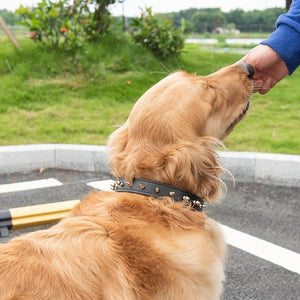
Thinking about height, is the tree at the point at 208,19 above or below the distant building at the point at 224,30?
above

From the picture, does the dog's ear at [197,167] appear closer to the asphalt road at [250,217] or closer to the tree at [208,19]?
the asphalt road at [250,217]

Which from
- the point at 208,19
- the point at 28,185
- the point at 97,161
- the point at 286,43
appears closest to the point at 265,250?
the point at 286,43

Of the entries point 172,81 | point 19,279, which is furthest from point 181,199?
point 19,279

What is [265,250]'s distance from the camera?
11.9 feet

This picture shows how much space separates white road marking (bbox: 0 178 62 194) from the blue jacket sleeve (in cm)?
298

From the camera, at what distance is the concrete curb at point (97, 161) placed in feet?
16.4

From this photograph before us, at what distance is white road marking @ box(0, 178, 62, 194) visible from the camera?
4887 millimetres

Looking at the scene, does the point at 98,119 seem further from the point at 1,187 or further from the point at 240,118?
the point at 240,118

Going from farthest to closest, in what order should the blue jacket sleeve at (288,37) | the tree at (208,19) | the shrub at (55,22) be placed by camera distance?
the tree at (208,19)
the shrub at (55,22)
the blue jacket sleeve at (288,37)

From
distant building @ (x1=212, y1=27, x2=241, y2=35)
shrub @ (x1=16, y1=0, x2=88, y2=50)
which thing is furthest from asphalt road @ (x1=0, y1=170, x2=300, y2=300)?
distant building @ (x1=212, y1=27, x2=241, y2=35)

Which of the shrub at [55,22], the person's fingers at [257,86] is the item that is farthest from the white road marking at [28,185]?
the shrub at [55,22]

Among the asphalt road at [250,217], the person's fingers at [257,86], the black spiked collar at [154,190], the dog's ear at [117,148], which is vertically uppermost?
the person's fingers at [257,86]

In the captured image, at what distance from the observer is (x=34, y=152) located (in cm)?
550

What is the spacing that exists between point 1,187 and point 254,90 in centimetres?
325
